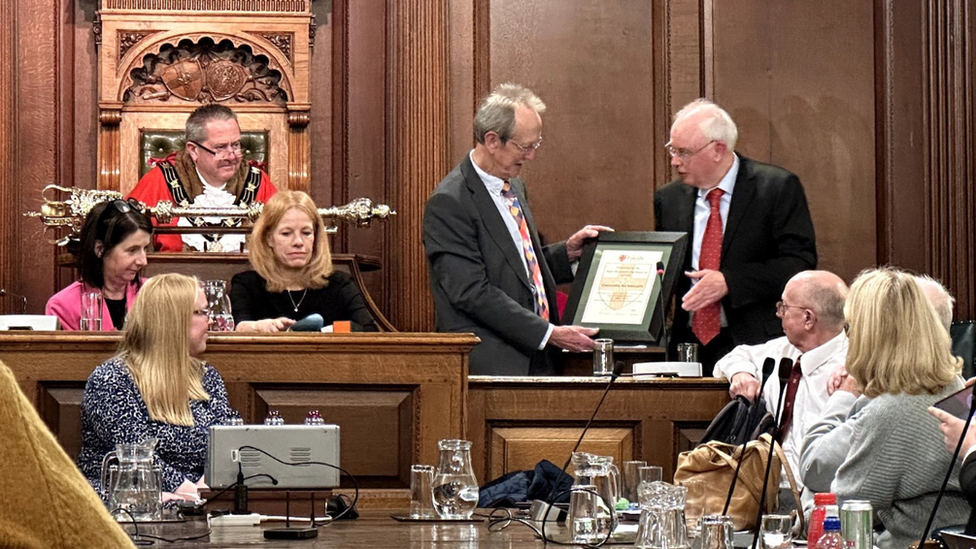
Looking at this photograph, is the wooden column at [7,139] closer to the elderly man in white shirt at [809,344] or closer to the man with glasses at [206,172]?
the man with glasses at [206,172]

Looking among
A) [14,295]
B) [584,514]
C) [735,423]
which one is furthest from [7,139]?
[584,514]

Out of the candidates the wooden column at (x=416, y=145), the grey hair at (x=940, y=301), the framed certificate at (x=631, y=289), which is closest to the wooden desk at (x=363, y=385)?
the framed certificate at (x=631, y=289)

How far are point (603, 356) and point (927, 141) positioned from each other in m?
2.58

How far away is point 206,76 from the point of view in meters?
7.40

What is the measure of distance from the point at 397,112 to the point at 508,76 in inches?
23.1

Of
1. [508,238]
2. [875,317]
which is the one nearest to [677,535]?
[875,317]

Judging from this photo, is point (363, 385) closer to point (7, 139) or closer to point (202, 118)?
point (202, 118)

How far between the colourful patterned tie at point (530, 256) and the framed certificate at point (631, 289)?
0.40 feet

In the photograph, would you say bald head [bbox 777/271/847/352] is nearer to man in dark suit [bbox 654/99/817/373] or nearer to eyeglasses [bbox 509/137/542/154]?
man in dark suit [bbox 654/99/817/373]

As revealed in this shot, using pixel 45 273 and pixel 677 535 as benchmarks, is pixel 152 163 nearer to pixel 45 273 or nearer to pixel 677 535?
pixel 45 273

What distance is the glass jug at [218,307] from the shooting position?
470cm

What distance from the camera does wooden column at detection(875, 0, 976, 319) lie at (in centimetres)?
661

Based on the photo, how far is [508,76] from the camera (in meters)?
7.06

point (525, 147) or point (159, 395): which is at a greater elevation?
point (525, 147)
